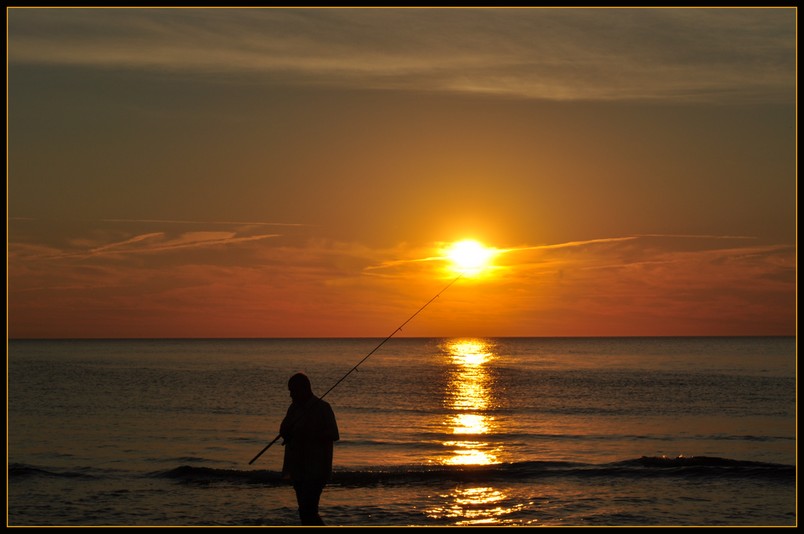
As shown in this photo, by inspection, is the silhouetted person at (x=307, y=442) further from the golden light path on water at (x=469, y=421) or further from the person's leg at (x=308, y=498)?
the golden light path on water at (x=469, y=421)

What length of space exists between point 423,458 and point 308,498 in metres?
12.2

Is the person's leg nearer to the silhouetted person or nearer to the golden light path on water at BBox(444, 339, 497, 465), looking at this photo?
the silhouetted person

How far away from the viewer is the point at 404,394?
4397cm

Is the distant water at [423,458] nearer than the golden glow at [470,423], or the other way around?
the distant water at [423,458]

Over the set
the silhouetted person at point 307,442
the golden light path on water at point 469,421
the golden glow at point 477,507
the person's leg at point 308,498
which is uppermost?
the silhouetted person at point 307,442

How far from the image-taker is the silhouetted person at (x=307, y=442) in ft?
29.1

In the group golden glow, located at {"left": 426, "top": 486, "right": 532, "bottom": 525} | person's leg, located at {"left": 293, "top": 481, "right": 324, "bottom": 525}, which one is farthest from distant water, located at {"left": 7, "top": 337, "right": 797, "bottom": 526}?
person's leg, located at {"left": 293, "top": 481, "right": 324, "bottom": 525}

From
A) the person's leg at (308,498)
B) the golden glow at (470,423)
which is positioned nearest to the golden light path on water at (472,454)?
the golden glow at (470,423)

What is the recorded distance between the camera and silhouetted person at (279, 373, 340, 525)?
8875mm

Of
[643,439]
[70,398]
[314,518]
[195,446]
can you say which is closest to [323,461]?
[314,518]

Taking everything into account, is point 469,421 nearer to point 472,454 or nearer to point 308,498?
point 472,454

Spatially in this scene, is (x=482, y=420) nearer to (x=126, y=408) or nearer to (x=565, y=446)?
(x=565, y=446)

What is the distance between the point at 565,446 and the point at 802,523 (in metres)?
10.3

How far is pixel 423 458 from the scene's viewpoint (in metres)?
20.9
